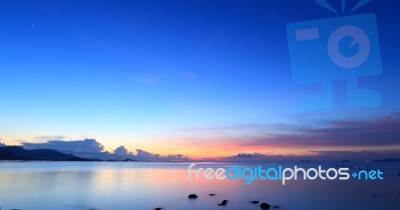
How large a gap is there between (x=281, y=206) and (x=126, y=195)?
22.0 m

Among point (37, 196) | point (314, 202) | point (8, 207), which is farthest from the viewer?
point (37, 196)

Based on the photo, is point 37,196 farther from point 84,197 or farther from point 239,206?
point 239,206

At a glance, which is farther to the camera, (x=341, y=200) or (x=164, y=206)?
(x=341, y=200)

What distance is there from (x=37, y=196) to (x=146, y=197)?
14523 millimetres

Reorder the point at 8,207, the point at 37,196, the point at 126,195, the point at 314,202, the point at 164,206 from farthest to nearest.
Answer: the point at 126,195 → the point at 37,196 → the point at 314,202 → the point at 164,206 → the point at 8,207

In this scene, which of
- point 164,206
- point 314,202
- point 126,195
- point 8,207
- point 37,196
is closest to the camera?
point 8,207

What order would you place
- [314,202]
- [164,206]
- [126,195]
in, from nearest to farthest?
[164,206] < [314,202] < [126,195]

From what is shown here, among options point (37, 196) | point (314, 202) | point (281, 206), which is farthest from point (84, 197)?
point (314, 202)

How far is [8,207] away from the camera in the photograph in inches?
1328

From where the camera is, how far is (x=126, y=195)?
4553 cm

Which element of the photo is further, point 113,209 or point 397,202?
point 397,202

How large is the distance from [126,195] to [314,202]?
25.4 meters

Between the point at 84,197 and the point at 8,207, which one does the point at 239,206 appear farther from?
the point at 8,207

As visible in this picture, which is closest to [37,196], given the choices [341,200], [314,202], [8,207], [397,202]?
[8,207]
